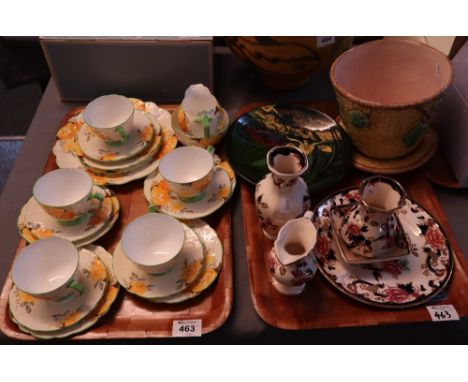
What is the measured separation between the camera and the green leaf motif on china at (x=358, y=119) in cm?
88

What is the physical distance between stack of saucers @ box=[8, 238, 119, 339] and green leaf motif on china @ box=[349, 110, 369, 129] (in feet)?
1.90

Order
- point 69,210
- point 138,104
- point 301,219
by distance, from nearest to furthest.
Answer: point 301,219
point 69,210
point 138,104

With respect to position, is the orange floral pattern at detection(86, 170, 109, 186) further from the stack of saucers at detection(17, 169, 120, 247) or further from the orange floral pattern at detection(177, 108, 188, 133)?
the orange floral pattern at detection(177, 108, 188, 133)

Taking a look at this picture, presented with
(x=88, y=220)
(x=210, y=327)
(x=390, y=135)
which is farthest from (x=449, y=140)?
(x=88, y=220)

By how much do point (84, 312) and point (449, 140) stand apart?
867mm

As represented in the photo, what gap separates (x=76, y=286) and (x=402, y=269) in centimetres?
59

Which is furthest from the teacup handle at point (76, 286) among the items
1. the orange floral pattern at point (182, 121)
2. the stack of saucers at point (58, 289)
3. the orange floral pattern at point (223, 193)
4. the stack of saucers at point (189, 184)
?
the orange floral pattern at point (182, 121)

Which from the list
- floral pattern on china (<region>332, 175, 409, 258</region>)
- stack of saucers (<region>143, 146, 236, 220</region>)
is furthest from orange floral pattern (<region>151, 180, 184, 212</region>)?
floral pattern on china (<region>332, 175, 409, 258</region>)

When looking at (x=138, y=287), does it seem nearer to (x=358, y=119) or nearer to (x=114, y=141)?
(x=114, y=141)

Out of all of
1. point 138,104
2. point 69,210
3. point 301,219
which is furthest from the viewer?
point 138,104

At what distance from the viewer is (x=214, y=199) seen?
92 centimetres

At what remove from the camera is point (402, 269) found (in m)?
0.79

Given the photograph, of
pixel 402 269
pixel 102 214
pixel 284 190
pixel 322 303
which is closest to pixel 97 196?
pixel 102 214

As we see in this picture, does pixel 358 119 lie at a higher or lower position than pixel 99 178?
higher
